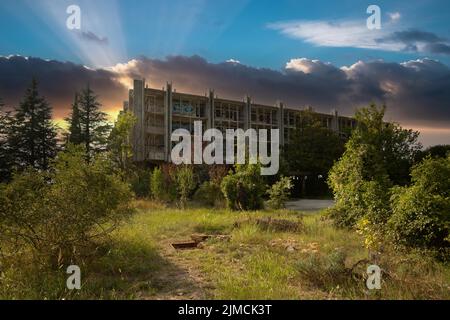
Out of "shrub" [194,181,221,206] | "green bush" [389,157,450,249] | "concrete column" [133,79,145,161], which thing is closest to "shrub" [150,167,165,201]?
"shrub" [194,181,221,206]

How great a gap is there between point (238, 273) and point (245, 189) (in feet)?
38.7

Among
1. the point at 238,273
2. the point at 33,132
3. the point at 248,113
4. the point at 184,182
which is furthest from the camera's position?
the point at 248,113

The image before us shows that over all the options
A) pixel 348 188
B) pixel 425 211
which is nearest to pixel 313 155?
pixel 348 188

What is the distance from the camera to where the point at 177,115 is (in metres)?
46.1

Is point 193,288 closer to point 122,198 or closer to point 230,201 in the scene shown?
point 122,198

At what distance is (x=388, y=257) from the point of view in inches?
313

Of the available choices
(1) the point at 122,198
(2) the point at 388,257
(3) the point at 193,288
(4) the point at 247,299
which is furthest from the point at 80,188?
(2) the point at 388,257

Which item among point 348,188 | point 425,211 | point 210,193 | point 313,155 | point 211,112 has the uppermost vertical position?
point 211,112

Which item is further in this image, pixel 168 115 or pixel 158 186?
pixel 168 115

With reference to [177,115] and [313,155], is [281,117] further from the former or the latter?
[177,115]

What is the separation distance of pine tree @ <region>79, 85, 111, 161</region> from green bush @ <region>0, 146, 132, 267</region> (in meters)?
37.6

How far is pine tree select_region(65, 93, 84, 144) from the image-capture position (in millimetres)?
43062
